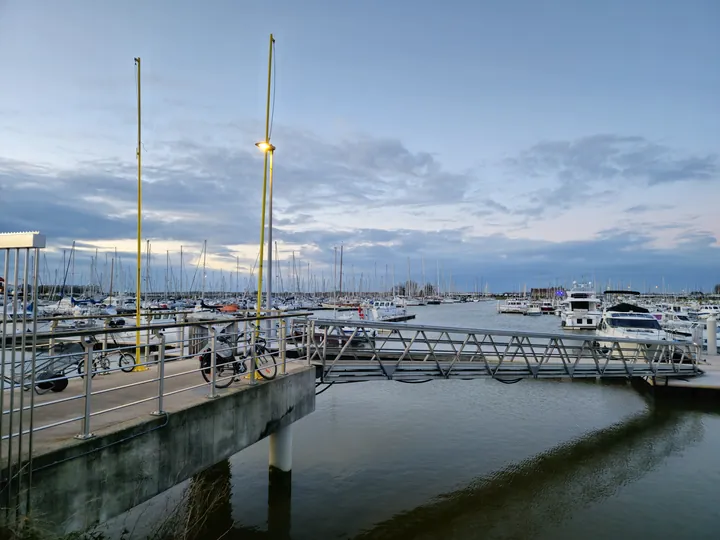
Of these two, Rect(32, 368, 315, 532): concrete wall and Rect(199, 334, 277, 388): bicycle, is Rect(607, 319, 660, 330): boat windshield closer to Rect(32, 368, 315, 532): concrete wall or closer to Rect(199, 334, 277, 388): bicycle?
Rect(199, 334, 277, 388): bicycle

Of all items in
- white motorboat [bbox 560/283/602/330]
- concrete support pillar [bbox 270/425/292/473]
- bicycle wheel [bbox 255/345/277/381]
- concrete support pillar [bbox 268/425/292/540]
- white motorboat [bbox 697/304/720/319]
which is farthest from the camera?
white motorboat [bbox 560/283/602/330]

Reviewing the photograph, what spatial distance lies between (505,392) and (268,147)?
51.8 feet

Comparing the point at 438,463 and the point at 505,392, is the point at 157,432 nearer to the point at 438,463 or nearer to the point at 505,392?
the point at 438,463

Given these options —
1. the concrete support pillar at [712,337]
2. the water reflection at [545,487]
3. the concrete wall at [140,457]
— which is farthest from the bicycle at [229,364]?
the concrete support pillar at [712,337]

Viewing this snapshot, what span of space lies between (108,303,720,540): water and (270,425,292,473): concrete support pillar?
0.66 m

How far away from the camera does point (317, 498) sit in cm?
1048

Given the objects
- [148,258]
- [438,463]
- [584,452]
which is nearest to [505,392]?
[584,452]

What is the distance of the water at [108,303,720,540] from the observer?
9.65m

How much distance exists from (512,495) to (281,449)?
555 cm

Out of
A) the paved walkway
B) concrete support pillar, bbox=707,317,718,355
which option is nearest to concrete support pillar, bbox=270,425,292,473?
the paved walkway

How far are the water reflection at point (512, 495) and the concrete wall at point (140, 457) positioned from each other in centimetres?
99

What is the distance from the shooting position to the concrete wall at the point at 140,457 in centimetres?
515

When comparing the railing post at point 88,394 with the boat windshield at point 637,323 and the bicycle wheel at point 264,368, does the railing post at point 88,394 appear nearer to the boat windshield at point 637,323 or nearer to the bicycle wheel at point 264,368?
the bicycle wheel at point 264,368

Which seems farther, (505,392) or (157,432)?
(505,392)
